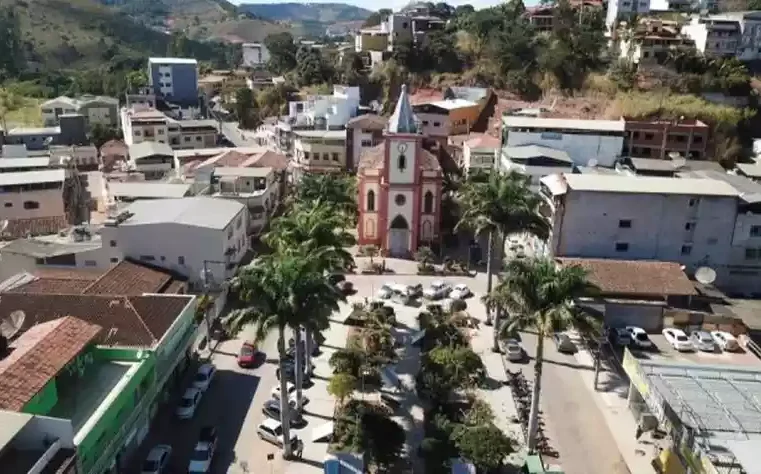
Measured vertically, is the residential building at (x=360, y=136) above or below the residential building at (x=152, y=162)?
above

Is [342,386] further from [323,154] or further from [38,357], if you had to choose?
[323,154]

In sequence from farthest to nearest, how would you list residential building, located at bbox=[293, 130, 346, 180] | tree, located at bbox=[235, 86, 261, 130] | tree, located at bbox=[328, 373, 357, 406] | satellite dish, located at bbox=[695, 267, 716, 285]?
tree, located at bbox=[235, 86, 261, 130]
residential building, located at bbox=[293, 130, 346, 180]
satellite dish, located at bbox=[695, 267, 716, 285]
tree, located at bbox=[328, 373, 357, 406]

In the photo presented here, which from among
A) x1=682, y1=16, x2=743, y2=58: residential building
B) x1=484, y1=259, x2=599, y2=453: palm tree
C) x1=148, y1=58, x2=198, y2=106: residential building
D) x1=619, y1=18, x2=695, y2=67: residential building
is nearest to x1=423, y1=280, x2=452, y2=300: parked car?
x1=484, y1=259, x2=599, y2=453: palm tree

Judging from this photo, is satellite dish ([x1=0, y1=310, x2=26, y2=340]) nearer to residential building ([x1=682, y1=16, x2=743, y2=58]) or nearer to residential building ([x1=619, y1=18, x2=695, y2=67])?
A: residential building ([x1=619, y1=18, x2=695, y2=67])

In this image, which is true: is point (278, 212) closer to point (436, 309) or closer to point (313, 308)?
point (436, 309)

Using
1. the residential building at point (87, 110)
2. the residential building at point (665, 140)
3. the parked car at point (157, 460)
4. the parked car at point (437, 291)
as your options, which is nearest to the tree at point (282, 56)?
the residential building at point (87, 110)

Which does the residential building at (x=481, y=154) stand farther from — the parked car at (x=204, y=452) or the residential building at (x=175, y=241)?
Result: the parked car at (x=204, y=452)
